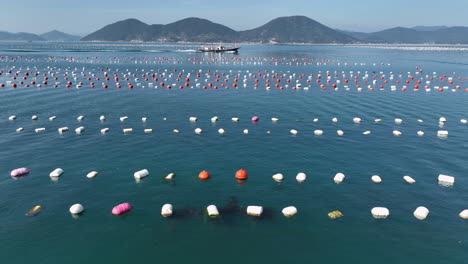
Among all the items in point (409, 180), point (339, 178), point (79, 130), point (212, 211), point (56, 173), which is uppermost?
point (79, 130)

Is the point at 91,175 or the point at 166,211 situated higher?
the point at 91,175

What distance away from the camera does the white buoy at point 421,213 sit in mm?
21141

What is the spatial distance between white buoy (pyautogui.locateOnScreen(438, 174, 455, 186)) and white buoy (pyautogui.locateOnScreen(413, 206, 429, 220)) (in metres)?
6.37

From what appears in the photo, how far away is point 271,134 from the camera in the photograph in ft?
129

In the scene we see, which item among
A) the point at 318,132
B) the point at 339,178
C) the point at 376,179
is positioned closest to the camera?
the point at 376,179

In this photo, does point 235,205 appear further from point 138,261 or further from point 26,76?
point 26,76

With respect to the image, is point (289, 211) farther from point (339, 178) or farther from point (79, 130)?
point (79, 130)

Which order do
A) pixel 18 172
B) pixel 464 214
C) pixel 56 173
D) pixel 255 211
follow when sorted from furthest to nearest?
pixel 18 172, pixel 56 173, pixel 255 211, pixel 464 214

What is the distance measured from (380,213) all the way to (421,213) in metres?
2.81

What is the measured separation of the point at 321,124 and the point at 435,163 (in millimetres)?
15952

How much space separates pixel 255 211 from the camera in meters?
21.5

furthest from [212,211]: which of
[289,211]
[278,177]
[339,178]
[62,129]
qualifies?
[62,129]

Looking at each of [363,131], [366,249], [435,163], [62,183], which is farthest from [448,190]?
[62,183]

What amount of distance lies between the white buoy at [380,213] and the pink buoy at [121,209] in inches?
701
